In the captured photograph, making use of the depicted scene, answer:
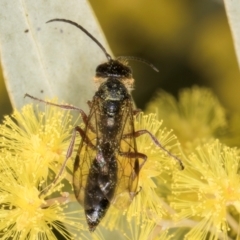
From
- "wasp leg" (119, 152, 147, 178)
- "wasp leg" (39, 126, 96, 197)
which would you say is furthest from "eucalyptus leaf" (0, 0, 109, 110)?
"wasp leg" (119, 152, 147, 178)

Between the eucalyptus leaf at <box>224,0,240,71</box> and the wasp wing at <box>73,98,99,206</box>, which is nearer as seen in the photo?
the wasp wing at <box>73,98,99,206</box>

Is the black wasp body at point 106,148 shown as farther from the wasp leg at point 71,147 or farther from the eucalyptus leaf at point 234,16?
the eucalyptus leaf at point 234,16

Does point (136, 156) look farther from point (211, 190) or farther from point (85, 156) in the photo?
point (211, 190)

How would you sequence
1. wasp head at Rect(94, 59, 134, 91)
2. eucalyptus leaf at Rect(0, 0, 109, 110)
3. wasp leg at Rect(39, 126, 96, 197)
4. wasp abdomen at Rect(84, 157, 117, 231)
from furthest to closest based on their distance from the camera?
1. eucalyptus leaf at Rect(0, 0, 109, 110)
2. wasp head at Rect(94, 59, 134, 91)
3. wasp leg at Rect(39, 126, 96, 197)
4. wasp abdomen at Rect(84, 157, 117, 231)

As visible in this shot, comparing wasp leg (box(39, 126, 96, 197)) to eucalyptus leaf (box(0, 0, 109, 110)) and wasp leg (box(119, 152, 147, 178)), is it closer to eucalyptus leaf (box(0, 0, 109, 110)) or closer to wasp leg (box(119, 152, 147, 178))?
wasp leg (box(119, 152, 147, 178))

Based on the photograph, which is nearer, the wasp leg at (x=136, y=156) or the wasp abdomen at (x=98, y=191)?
the wasp abdomen at (x=98, y=191)

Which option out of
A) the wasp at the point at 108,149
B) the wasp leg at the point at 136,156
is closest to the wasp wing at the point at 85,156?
the wasp at the point at 108,149

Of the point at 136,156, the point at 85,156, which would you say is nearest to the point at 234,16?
the point at 136,156
